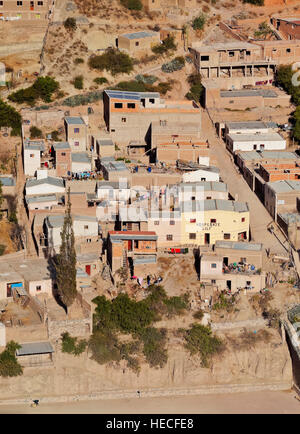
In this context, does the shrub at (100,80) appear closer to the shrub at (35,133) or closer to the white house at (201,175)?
the shrub at (35,133)

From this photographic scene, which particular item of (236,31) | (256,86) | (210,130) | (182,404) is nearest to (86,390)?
(182,404)

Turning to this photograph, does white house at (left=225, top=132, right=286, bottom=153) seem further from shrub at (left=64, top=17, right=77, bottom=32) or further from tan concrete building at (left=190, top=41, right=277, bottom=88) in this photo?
shrub at (left=64, top=17, right=77, bottom=32)

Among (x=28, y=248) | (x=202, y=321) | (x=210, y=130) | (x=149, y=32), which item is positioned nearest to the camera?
(x=202, y=321)

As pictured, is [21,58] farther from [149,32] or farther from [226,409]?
[226,409]

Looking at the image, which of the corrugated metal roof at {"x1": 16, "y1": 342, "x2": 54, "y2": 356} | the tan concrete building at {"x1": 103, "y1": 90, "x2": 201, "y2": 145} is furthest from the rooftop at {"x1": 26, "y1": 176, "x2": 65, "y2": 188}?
the corrugated metal roof at {"x1": 16, "y1": 342, "x2": 54, "y2": 356}

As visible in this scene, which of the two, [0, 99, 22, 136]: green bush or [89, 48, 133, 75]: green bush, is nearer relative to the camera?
[0, 99, 22, 136]: green bush

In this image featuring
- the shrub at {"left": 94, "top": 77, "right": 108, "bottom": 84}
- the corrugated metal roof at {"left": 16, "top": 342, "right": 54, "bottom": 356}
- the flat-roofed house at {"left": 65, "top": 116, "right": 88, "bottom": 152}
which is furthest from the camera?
the shrub at {"left": 94, "top": 77, "right": 108, "bottom": 84}
